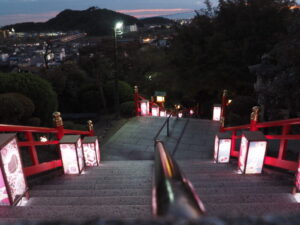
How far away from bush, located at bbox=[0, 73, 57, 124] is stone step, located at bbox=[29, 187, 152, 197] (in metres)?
7.20

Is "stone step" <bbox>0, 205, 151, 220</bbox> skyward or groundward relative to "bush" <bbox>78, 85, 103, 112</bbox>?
skyward

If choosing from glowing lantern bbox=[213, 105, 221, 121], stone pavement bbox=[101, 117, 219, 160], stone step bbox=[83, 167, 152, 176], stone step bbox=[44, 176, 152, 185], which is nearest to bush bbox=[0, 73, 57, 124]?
stone pavement bbox=[101, 117, 219, 160]

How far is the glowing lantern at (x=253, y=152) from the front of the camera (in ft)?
15.5

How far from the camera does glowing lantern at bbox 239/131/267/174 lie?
15.5 feet

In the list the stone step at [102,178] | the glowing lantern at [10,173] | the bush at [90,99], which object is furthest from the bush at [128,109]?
the glowing lantern at [10,173]

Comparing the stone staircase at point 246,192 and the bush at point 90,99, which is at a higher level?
the stone staircase at point 246,192

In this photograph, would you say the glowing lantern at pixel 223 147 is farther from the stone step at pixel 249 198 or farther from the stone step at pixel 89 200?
the stone step at pixel 89 200

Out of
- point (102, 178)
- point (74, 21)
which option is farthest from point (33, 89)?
point (74, 21)

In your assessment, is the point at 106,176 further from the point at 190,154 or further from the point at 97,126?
the point at 97,126

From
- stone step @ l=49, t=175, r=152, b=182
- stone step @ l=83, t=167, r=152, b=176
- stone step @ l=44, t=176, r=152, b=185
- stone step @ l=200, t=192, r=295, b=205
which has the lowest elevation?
stone step @ l=83, t=167, r=152, b=176

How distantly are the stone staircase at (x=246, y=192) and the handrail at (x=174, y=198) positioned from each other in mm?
1688

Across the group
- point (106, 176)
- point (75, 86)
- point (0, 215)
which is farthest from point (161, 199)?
point (75, 86)

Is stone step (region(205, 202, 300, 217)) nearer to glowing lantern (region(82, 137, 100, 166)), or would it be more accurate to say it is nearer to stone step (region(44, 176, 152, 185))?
stone step (region(44, 176, 152, 185))

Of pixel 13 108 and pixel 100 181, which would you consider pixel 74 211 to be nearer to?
pixel 100 181
